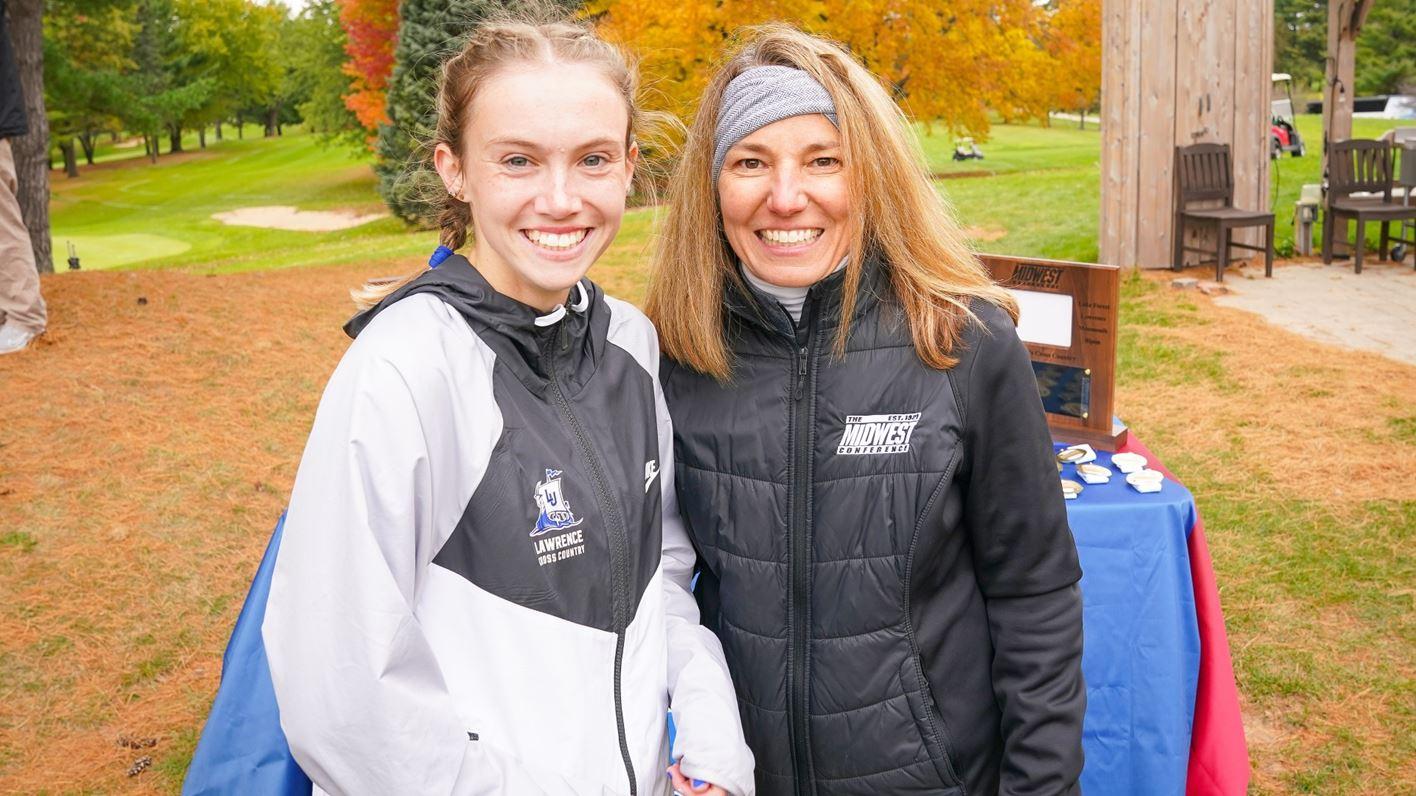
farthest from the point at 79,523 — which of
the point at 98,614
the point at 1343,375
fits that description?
the point at 1343,375

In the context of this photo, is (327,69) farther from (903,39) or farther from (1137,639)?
(1137,639)

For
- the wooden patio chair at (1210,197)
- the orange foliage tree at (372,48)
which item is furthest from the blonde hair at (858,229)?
the orange foliage tree at (372,48)

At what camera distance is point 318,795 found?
5.89 feet

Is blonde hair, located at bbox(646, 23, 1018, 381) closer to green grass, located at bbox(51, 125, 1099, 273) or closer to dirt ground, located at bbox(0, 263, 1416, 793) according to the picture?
green grass, located at bbox(51, 125, 1099, 273)

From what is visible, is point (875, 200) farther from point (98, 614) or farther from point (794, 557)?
point (98, 614)

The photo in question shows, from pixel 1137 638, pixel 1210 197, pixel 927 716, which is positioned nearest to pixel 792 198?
pixel 927 716

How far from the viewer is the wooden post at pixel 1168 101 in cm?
996

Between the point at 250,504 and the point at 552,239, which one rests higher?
the point at 552,239

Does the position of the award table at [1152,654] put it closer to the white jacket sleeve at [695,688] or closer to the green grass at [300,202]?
the green grass at [300,202]

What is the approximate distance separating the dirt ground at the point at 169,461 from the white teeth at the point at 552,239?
2.69 m

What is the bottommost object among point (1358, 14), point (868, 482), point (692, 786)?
point (692, 786)

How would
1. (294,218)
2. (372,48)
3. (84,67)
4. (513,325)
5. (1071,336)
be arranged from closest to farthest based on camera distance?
(513,325)
(1071,336)
(372,48)
(84,67)
(294,218)

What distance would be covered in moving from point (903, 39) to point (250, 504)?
309 inches

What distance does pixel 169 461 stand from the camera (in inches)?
228
